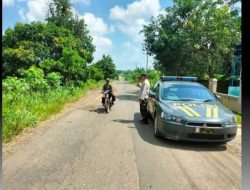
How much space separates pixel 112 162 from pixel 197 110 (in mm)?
2785

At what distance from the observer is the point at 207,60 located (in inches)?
930

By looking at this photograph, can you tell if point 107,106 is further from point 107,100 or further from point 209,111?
point 209,111

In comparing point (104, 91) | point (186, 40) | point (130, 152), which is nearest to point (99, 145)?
point (130, 152)

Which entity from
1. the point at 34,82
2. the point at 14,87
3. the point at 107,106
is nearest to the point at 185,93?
the point at 107,106

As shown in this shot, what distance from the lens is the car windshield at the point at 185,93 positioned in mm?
8766

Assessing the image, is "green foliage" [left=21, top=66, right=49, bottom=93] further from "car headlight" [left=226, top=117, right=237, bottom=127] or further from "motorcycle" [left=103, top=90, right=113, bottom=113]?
"car headlight" [left=226, top=117, right=237, bottom=127]

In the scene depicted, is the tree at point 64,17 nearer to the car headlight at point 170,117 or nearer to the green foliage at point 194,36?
the green foliage at point 194,36

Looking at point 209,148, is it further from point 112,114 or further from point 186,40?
point 186,40

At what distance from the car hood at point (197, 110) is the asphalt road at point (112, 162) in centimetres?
71

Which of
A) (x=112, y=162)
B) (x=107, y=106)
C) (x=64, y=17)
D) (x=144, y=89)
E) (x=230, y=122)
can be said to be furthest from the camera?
(x=64, y=17)

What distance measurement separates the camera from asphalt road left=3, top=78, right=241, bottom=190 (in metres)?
4.81

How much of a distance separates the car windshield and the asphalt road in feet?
4.17

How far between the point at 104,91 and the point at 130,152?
7072mm

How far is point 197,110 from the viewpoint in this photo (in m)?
7.66
